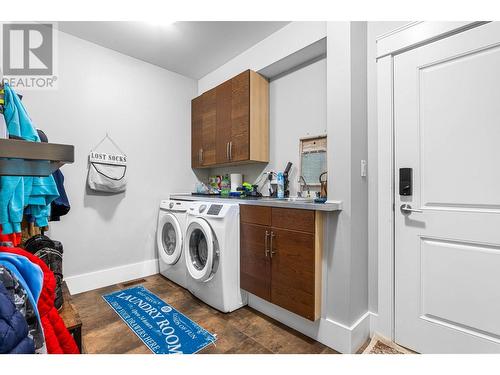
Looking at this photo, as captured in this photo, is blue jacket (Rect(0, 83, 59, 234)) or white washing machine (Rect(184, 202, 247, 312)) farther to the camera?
white washing machine (Rect(184, 202, 247, 312))

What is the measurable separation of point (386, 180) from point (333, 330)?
109cm

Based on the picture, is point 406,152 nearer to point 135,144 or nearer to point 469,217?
point 469,217

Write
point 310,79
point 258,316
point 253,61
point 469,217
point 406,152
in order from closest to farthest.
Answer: point 469,217 → point 406,152 → point 258,316 → point 310,79 → point 253,61

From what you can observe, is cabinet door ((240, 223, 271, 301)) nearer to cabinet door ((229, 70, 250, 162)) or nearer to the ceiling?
cabinet door ((229, 70, 250, 162))

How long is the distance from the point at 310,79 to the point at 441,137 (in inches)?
48.9

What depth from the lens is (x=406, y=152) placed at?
64.4 inches

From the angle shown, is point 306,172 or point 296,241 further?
point 306,172

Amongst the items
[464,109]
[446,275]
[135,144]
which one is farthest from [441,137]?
[135,144]

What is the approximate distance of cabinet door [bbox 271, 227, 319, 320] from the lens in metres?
1.63

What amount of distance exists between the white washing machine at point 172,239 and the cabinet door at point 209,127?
71cm

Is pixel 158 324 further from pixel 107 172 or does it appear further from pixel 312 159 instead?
pixel 312 159

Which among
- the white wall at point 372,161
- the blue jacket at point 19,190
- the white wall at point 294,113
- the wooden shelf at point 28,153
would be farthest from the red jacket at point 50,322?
the white wall at point 294,113

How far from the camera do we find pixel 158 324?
1.85 m

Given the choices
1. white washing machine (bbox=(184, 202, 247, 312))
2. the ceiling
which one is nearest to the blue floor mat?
white washing machine (bbox=(184, 202, 247, 312))
